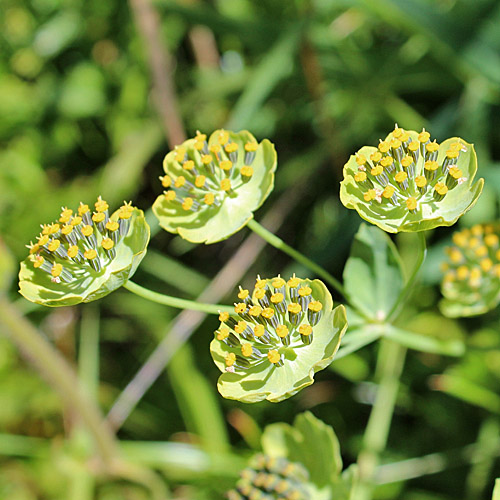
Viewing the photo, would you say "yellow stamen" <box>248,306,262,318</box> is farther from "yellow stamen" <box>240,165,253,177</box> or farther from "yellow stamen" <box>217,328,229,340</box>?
"yellow stamen" <box>240,165,253,177</box>

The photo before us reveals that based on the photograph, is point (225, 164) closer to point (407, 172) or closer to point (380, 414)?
point (407, 172)

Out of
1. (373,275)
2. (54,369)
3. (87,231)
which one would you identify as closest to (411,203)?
(373,275)

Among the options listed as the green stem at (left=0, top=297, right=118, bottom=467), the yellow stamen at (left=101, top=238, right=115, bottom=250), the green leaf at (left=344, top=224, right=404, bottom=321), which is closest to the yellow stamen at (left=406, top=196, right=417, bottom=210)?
the green leaf at (left=344, top=224, right=404, bottom=321)

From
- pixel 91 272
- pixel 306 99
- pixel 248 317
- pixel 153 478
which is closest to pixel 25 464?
pixel 153 478

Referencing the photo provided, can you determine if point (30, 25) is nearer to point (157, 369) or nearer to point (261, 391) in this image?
point (157, 369)

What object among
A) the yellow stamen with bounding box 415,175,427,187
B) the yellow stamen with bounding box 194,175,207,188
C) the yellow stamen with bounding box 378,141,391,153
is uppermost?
the yellow stamen with bounding box 194,175,207,188

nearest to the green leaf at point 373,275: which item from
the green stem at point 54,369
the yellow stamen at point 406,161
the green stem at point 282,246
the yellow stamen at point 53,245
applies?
the green stem at point 282,246

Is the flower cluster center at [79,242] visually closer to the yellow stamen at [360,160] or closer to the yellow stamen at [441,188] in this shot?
the yellow stamen at [360,160]
